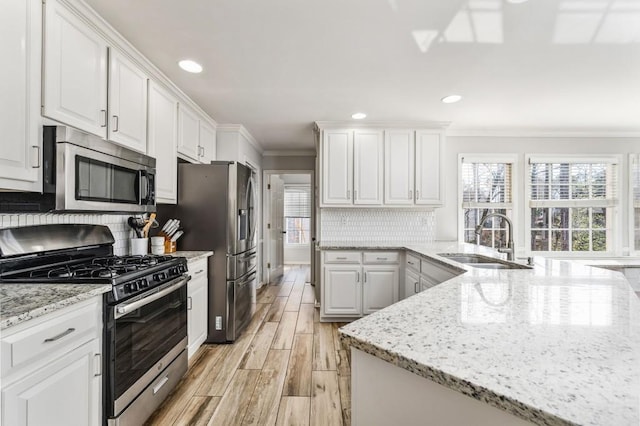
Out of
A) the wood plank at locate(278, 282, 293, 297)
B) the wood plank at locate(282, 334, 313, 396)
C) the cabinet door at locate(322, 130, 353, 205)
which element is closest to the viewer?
the wood plank at locate(282, 334, 313, 396)

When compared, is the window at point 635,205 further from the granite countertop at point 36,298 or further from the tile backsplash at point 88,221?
the tile backsplash at point 88,221

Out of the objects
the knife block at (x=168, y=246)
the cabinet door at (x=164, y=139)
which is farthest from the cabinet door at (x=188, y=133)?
the knife block at (x=168, y=246)

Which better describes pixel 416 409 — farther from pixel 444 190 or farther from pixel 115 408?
pixel 444 190

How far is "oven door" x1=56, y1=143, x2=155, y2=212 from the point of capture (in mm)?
1501

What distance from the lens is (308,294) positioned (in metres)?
4.77

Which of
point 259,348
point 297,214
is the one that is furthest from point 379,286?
point 297,214

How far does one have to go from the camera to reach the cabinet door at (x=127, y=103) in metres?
1.92

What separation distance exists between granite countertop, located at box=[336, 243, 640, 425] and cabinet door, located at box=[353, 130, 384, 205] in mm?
2444

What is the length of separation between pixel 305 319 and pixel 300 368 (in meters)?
1.18

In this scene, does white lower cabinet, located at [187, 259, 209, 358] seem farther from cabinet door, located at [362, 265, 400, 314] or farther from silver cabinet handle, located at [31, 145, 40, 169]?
cabinet door, located at [362, 265, 400, 314]

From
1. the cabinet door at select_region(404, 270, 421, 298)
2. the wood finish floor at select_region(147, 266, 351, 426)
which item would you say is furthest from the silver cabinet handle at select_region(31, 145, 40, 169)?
the cabinet door at select_region(404, 270, 421, 298)

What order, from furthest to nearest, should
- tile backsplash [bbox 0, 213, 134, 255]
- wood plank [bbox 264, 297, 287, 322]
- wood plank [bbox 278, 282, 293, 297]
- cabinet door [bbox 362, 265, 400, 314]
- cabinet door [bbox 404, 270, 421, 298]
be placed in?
wood plank [bbox 278, 282, 293, 297]
wood plank [bbox 264, 297, 287, 322]
cabinet door [bbox 362, 265, 400, 314]
cabinet door [bbox 404, 270, 421, 298]
tile backsplash [bbox 0, 213, 134, 255]

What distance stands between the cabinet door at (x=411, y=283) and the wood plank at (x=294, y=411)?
1502 millimetres

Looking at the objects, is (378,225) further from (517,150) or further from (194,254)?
(194,254)
